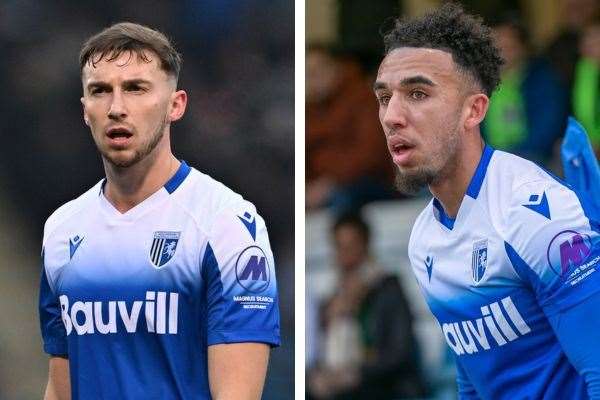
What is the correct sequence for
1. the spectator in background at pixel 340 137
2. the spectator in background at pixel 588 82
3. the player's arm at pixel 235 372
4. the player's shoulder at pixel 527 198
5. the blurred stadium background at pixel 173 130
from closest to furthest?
the player's shoulder at pixel 527 198 → the player's arm at pixel 235 372 → the blurred stadium background at pixel 173 130 → the spectator in background at pixel 588 82 → the spectator in background at pixel 340 137

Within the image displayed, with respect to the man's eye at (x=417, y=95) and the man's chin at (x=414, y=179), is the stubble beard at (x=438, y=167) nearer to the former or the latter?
the man's chin at (x=414, y=179)

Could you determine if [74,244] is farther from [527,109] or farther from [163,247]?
[527,109]

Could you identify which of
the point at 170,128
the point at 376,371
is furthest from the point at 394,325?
the point at 170,128

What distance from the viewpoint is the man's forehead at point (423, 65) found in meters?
4.46

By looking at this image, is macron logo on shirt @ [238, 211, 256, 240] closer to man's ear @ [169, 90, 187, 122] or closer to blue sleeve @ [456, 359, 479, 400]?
man's ear @ [169, 90, 187, 122]

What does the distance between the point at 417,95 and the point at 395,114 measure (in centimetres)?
10

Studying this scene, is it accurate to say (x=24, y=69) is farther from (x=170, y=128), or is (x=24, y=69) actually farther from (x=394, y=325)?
(x=394, y=325)

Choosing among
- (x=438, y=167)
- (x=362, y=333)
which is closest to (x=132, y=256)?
(x=438, y=167)

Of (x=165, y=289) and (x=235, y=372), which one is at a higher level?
(x=165, y=289)

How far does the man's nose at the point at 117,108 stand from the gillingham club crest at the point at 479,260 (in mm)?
1398

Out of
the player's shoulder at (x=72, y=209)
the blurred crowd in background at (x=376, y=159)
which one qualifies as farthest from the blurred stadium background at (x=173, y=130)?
the blurred crowd in background at (x=376, y=159)

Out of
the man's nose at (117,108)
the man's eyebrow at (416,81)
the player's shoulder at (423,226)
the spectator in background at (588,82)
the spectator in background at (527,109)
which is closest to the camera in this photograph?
the man's eyebrow at (416,81)

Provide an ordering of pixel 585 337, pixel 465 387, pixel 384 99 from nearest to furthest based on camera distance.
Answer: pixel 585 337
pixel 384 99
pixel 465 387

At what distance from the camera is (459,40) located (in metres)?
4.52
